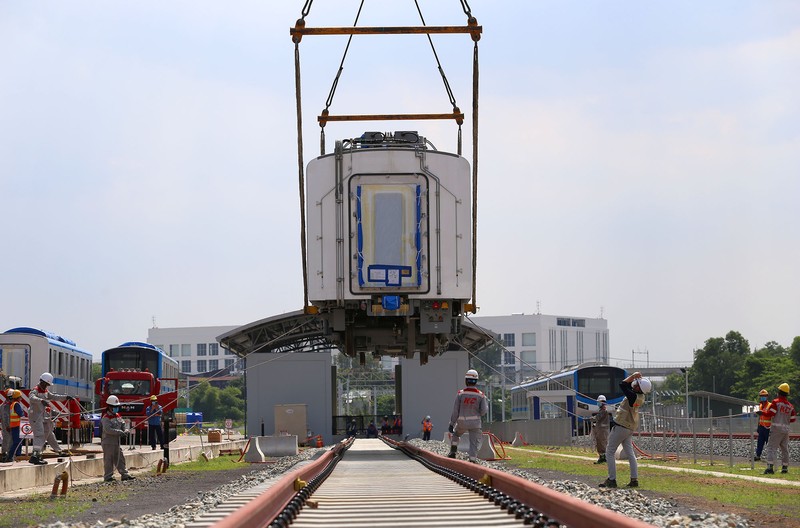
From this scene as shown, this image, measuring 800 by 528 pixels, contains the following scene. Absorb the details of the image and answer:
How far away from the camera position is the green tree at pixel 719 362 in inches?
3917

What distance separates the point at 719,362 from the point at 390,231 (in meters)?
85.5

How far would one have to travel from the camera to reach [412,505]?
36.4 feet

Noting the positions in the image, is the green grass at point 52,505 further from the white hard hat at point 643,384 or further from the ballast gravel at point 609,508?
the white hard hat at point 643,384

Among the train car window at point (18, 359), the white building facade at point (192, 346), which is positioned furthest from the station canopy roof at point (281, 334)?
the white building facade at point (192, 346)

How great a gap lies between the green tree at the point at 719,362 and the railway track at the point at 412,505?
88.5 m

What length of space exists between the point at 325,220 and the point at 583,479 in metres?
7.20

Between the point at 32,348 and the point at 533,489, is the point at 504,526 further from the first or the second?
the point at 32,348

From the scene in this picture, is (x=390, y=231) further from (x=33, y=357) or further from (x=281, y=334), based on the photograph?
(x=281, y=334)

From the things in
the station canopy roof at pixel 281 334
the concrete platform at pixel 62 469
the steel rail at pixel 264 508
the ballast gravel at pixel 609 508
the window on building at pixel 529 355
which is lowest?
the window on building at pixel 529 355

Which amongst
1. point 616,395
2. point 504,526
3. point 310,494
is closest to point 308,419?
point 616,395

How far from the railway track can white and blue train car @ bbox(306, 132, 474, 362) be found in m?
5.92

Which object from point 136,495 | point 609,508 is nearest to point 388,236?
point 136,495

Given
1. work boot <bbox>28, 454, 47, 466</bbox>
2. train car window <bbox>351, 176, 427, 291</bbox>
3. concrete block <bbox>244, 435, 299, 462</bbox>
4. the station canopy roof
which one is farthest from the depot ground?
Answer: the station canopy roof

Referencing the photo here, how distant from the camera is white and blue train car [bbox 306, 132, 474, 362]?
21.2 meters
